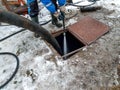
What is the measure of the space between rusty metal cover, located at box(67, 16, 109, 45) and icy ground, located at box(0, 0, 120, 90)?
0.11m

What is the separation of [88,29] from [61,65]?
1055 millimetres

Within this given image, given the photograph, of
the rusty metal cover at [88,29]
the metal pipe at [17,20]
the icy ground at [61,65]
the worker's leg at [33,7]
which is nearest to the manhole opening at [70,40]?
the rusty metal cover at [88,29]

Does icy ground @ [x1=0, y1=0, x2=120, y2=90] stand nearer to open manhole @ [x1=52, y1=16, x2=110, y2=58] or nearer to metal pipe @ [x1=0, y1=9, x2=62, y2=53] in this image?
open manhole @ [x1=52, y1=16, x2=110, y2=58]

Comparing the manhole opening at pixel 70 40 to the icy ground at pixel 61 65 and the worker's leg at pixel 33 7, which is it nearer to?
the icy ground at pixel 61 65

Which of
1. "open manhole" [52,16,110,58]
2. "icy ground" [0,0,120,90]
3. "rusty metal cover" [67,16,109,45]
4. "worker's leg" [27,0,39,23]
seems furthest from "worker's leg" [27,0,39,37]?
"rusty metal cover" [67,16,109,45]

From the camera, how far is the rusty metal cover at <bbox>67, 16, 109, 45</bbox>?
9.87 feet

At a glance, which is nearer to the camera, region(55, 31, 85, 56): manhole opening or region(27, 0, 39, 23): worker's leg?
region(27, 0, 39, 23): worker's leg

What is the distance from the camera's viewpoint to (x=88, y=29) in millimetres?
3227

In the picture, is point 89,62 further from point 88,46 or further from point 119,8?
point 119,8

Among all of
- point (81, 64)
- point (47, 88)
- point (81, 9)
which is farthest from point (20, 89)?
point (81, 9)

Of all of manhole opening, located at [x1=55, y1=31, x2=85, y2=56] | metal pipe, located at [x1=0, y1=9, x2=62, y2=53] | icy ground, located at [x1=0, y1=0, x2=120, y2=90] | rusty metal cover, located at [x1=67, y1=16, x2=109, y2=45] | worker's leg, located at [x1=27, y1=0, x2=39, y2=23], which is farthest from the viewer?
manhole opening, located at [x1=55, y1=31, x2=85, y2=56]

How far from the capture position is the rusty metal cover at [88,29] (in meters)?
3.01

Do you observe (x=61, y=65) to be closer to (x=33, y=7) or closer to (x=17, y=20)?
(x=17, y=20)

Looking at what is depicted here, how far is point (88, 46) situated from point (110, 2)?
175cm
